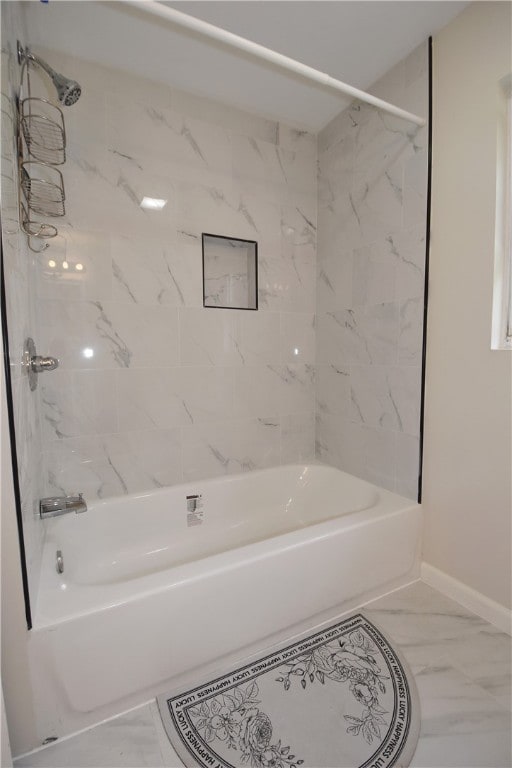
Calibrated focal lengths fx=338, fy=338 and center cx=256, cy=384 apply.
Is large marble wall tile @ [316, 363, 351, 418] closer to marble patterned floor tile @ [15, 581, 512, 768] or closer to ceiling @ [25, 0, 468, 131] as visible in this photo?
marble patterned floor tile @ [15, 581, 512, 768]

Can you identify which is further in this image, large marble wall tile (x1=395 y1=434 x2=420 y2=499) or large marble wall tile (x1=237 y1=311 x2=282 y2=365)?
large marble wall tile (x1=237 y1=311 x2=282 y2=365)

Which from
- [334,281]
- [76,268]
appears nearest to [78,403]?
[76,268]

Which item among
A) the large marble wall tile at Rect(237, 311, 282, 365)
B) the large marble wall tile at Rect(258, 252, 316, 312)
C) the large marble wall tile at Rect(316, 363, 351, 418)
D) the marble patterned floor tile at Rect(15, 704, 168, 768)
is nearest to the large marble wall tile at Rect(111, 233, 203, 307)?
the large marble wall tile at Rect(237, 311, 282, 365)

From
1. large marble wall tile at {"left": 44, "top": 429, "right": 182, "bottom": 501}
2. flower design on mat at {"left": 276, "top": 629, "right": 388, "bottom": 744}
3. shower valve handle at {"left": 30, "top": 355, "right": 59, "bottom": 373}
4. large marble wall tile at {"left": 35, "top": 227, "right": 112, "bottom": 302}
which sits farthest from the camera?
large marble wall tile at {"left": 44, "top": 429, "right": 182, "bottom": 501}

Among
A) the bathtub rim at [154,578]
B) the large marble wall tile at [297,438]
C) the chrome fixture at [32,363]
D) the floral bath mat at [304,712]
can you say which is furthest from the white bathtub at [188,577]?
the chrome fixture at [32,363]

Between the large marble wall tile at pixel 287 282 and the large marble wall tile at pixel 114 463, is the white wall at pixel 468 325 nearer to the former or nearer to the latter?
the large marble wall tile at pixel 287 282

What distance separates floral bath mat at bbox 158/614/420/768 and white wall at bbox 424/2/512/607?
1.97ft

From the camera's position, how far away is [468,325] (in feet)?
4.87

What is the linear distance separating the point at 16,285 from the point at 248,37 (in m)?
1.56

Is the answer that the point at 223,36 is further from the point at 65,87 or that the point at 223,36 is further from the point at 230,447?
the point at 230,447

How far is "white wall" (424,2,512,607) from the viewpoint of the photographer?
138 centimetres

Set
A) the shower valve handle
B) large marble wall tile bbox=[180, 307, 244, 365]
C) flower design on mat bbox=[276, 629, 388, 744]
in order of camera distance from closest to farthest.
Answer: flower design on mat bbox=[276, 629, 388, 744]
the shower valve handle
large marble wall tile bbox=[180, 307, 244, 365]

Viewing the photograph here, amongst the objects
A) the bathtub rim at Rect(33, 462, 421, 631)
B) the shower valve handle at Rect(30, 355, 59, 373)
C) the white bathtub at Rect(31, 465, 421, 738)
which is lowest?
the white bathtub at Rect(31, 465, 421, 738)

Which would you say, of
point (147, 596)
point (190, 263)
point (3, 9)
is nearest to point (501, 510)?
point (147, 596)
